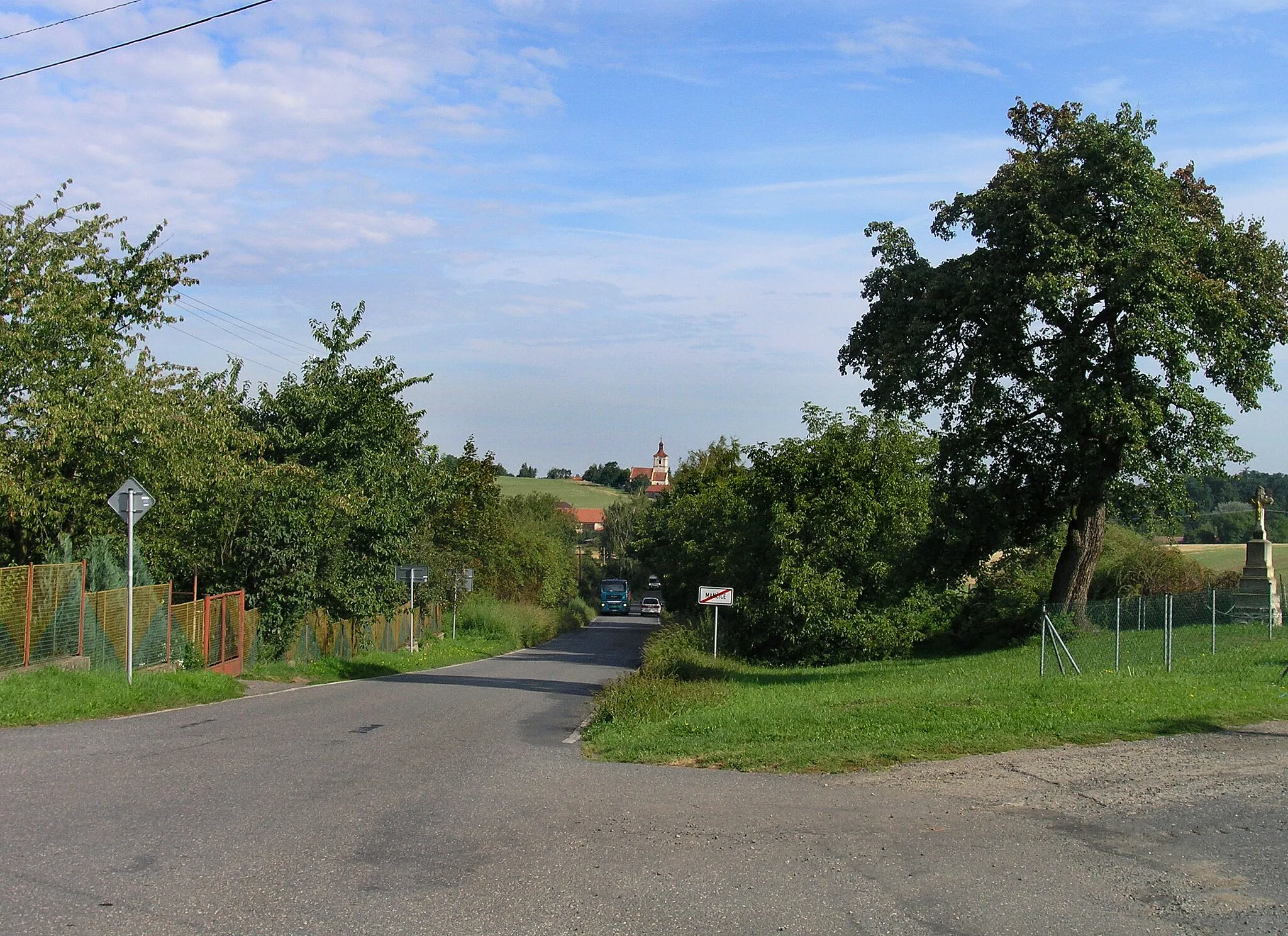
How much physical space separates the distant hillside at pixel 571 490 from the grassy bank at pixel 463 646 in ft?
278

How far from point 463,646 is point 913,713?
3079 centimetres

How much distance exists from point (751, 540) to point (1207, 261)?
13.0 meters

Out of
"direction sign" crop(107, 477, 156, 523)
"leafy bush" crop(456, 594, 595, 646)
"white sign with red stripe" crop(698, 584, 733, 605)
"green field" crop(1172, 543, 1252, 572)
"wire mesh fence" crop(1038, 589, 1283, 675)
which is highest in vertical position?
"direction sign" crop(107, 477, 156, 523)

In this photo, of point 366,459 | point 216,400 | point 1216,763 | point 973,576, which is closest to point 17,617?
point 216,400

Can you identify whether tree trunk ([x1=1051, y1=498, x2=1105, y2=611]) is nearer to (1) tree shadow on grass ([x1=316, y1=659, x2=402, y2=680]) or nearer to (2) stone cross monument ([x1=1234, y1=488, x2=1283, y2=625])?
(2) stone cross monument ([x1=1234, y1=488, x2=1283, y2=625])

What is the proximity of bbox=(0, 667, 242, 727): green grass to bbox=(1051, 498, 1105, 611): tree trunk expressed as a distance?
20.2 metres

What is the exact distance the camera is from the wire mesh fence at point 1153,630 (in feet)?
65.7

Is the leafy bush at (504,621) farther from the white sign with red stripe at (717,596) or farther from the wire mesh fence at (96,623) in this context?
the white sign with red stripe at (717,596)

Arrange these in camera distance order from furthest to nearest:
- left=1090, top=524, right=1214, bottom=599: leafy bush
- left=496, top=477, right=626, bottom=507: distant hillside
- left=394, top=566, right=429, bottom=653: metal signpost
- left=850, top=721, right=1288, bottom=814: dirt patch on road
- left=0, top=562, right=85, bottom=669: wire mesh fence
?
left=496, top=477, right=626, bottom=507: distant hillside
left=1090, top=524, right=1214, bottom=599: leafy bush
left=394, top=566, right=429, bottom=653: metal signpost
left=0, top=562, right=85, bottom=669: wire mesh fence
left=850, top=721, right=1288, bottom=814: dirt patch on road

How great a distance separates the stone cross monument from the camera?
27.9 metres

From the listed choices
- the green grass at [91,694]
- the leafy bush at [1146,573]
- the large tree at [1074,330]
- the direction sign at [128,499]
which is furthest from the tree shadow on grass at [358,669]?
the leafy bush at [1146,573]

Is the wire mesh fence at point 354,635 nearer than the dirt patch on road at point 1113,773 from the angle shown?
No

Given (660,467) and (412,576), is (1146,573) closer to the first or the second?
(412,576)

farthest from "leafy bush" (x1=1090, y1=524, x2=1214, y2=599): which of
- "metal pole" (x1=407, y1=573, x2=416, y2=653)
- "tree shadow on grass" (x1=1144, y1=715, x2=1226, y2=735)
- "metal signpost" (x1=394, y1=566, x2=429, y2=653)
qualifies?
"tree shadow on grass" (x1=1144, y1=715, x2=1226, y2=735)
